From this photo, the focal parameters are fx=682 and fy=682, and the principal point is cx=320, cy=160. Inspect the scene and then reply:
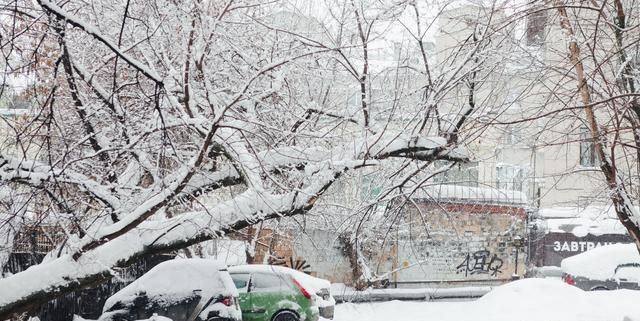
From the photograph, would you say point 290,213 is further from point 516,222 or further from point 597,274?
point 516,222

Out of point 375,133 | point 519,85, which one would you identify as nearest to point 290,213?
point 375,133

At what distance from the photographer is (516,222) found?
772 inches

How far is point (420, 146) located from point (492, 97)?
909mm

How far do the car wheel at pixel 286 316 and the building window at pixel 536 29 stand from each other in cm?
680

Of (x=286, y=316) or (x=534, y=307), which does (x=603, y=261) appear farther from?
(x=286, y=316)

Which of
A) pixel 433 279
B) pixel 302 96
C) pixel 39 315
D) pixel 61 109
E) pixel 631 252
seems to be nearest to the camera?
pixel 61 109

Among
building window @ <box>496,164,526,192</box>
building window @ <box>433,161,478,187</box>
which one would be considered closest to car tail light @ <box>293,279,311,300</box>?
building window @ <box>433,161,478,187</box>

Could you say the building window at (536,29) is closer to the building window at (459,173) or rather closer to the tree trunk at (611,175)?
the tree trunk at (611,175)

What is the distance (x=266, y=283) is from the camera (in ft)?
39.7

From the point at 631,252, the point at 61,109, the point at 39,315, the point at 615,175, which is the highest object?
the point at 61,109

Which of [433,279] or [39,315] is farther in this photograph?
[433,279]

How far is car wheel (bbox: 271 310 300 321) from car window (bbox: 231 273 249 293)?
713mm

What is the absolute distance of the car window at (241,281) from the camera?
39.3 ft

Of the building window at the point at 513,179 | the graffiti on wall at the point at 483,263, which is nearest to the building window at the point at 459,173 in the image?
the building window at the point at 513,179
